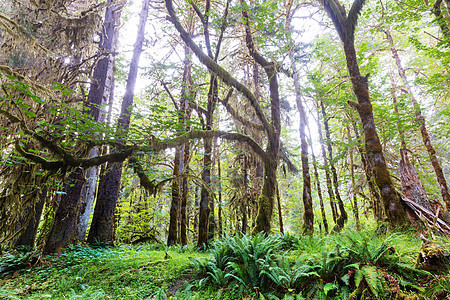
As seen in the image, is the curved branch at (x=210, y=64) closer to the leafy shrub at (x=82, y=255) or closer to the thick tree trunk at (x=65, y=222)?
the thick tree trunk at (x=65, y=222)

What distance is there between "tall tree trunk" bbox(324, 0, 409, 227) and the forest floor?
66 cm

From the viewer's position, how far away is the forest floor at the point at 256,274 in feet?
8.47

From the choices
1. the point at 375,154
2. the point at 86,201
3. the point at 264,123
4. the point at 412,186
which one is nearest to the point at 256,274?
the point at 375,154

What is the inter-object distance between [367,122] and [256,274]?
4462mm

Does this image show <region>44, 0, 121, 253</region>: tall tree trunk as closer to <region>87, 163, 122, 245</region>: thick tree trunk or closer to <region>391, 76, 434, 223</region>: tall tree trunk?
<region>87, 163, 122, 245</region>: thick tree trunk

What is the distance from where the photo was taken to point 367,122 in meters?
5.03

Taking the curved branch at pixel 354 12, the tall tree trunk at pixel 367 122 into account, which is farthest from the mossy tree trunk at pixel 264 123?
the curved branch at pixel 354 12

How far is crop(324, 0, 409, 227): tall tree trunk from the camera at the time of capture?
4391 mm

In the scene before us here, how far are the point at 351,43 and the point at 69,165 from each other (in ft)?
25.1

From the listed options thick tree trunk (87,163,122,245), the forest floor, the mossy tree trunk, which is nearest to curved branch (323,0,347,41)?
the mossy tree trunk

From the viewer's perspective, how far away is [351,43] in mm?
5375

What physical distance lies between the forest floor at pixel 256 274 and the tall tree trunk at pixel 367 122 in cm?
66

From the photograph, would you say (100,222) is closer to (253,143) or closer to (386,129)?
(253,143)

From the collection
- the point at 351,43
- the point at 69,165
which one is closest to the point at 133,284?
the point at 69,165
